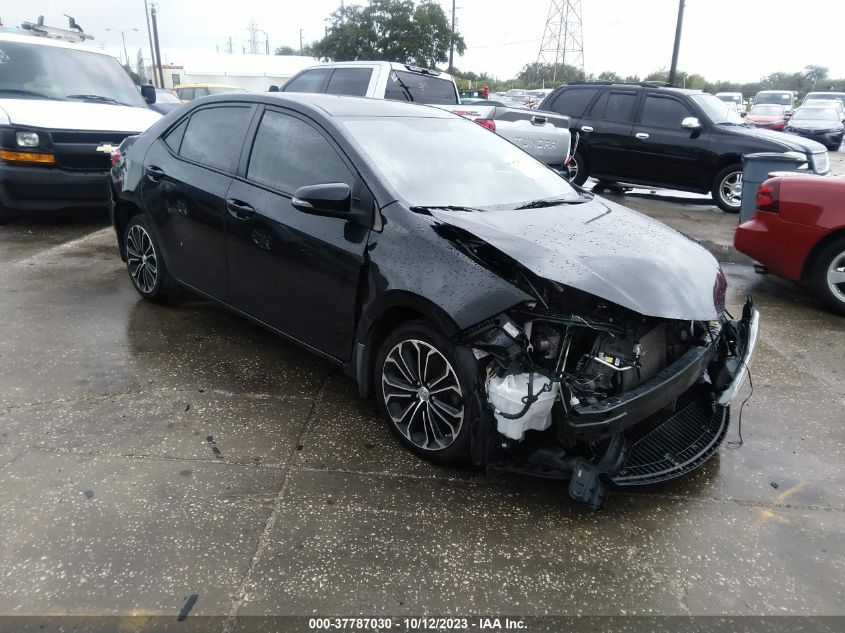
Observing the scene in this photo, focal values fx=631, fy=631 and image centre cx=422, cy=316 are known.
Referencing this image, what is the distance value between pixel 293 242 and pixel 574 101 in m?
9.03

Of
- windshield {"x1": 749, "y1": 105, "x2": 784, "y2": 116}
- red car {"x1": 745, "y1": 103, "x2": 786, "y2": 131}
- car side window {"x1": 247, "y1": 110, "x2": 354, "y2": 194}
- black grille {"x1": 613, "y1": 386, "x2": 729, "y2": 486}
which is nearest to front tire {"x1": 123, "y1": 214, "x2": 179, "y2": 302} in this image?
car side window {"x1": 247, "y1": 110, "x2": 354, "y2": 194}

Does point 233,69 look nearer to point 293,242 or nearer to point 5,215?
point 5,215

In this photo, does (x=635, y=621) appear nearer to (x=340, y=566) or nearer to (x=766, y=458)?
(x=340, y=566)

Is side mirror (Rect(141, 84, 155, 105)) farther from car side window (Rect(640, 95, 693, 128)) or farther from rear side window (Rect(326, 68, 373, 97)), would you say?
car side window (Rect(640, 95, 693, 128))

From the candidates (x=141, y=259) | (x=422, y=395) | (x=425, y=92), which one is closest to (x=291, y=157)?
(x=422, y=395)

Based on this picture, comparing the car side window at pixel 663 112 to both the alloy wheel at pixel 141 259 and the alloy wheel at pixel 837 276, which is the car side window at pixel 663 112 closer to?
the alloy wheel at pixel 837 276

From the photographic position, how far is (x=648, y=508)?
2.82 metres

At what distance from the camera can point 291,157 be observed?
3605 millimetres

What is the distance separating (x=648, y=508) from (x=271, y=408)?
2030mm

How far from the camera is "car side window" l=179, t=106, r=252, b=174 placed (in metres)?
3.96

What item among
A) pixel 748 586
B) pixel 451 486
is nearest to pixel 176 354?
pixel 451 486

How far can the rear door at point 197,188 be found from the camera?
396 centimetres

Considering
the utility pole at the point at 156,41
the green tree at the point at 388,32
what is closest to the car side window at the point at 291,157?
the green tree at the point at 388,32

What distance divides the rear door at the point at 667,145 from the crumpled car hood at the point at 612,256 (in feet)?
23.9
